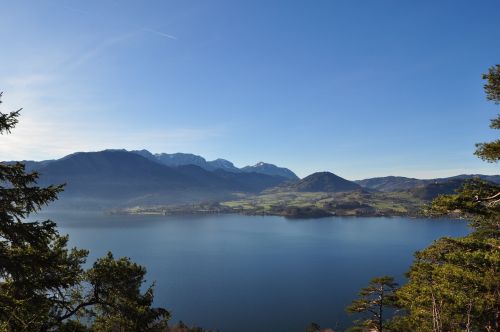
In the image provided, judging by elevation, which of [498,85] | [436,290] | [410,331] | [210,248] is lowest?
[210,248]

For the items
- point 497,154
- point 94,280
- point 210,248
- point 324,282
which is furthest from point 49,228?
point 210,248

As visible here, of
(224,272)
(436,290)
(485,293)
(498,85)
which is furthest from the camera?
(224,272)

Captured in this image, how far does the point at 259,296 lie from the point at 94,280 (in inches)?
3472

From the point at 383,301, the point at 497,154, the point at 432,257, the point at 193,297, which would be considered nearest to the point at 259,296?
the point at 193,297

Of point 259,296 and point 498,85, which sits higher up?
point 498,85

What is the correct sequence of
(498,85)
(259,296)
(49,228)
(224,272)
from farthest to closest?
(224,272) < (259,296) < (498,85) < (49,228)

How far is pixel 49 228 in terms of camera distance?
11.3 m

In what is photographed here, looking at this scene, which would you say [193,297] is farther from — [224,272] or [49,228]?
[49,228]

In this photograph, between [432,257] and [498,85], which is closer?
[498,85]

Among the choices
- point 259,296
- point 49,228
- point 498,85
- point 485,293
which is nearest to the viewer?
point 49,228

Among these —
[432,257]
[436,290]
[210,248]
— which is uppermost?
[432,257]

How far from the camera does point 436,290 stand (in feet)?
67.8

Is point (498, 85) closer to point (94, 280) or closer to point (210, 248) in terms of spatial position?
point (94, 280)

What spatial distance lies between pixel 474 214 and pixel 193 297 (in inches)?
3717
